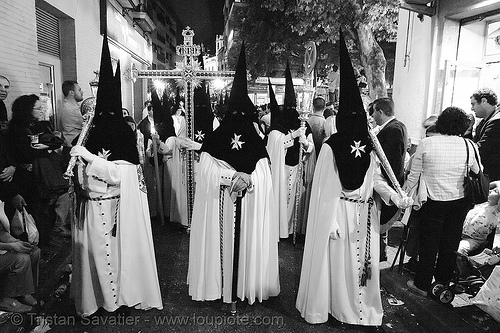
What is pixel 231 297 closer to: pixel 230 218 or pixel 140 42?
pixel 230 218

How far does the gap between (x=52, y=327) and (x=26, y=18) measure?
5078 millimetres

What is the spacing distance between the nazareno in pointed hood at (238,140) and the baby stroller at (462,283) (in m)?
2.50

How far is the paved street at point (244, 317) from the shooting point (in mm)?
3738

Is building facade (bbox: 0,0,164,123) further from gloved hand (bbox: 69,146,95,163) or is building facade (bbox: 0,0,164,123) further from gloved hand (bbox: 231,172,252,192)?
gloved hand (bbox: 231,172,252,192)

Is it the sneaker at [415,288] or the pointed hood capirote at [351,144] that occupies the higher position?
the pointed hood capirote at [351,144]

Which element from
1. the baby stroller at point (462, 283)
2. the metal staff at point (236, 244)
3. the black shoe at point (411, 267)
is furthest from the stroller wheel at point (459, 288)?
the metal staff at point (236, 244)

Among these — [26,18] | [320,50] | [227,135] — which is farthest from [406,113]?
[320,50]

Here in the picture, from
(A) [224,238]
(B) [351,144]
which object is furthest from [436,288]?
(A) [224,238]

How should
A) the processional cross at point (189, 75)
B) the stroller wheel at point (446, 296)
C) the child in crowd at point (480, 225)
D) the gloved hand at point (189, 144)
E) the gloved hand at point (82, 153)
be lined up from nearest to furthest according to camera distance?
the gloved hand at point (82, 153)
the stroller wheel at point (446, 296)
the child in crowd at point (480, 225)
the gloved hand at point (189, 144)
the processional cross at point (189, 75)

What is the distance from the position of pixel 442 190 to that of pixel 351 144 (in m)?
1.35

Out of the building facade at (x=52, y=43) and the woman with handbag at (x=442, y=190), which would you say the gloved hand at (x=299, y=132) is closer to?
the woman with handbag at (x=442, y=190)

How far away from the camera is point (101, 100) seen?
3.48 metres

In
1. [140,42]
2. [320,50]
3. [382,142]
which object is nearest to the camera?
[382,142]

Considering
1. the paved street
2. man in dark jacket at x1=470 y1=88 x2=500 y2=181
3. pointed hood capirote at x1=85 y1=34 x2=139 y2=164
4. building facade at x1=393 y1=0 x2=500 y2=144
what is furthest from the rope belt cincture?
building facade at x1=393 y1=0 x2=500 y2=144
